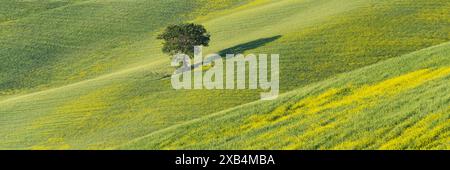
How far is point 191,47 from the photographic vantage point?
63.3 metres

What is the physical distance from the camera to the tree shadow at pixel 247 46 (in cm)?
6359

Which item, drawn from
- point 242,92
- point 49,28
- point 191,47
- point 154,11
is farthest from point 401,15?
point 49,28

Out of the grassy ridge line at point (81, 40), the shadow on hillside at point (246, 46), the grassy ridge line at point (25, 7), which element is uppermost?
the grassy ridge line at point (25, 7)

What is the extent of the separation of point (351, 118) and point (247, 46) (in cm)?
3574

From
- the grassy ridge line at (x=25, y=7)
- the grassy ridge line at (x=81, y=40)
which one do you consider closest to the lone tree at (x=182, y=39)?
the grassy ridge line at (x=81, y=40)

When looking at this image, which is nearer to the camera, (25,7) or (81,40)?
(81,40)

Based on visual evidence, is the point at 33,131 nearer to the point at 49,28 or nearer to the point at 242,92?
the point at 242,92

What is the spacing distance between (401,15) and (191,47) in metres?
19.7

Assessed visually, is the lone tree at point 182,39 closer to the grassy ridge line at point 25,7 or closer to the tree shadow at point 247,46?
the tree shadow at point 247,46

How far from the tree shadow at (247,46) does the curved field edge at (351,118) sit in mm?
21246

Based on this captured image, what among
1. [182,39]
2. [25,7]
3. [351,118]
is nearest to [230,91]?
[182,39]

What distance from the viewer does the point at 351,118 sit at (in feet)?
98.4

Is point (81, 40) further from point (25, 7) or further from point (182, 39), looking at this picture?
point (182, 39)
